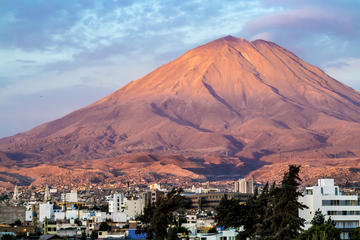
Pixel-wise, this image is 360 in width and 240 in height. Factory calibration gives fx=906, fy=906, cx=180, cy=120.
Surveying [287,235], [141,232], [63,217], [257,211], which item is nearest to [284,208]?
[287,235]

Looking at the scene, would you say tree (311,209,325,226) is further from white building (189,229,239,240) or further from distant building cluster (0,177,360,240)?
white building (189,229,239,240)

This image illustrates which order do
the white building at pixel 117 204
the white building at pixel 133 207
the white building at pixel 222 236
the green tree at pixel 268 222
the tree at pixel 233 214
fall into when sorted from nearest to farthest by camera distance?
1. the green tree at pixel 268 222
2. the white building at pixel 222 236
3. the tree at pixel 233 214
4. the white building at pixel 133 207
5. the white building at pixel 117 204

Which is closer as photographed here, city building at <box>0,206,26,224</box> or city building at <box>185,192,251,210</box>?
city building at <box>0,206,26,224</box>

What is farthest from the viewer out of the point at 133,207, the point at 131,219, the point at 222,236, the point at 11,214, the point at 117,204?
the point at 117,204

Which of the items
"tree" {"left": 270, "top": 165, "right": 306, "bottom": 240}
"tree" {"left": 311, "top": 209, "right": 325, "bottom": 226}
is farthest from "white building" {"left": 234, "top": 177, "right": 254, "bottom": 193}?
"tree" {"left": 270, "top": 165, "right": 306, "bottom": 240}

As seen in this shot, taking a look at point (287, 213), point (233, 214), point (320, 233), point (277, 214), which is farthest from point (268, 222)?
point (233, 214)

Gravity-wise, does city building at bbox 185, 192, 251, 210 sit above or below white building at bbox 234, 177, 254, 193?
below

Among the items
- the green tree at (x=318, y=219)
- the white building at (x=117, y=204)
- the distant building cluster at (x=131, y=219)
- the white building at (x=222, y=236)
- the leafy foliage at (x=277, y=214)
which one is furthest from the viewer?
the white building at (x=117, y=204)

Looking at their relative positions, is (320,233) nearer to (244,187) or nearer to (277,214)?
(277,214)

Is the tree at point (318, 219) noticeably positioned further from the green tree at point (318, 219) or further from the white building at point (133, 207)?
the white building at point (133, 207)

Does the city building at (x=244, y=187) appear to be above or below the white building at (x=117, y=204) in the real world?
above

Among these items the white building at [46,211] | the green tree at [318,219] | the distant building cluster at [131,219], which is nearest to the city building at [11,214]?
the distant building cluster at [131,219]
